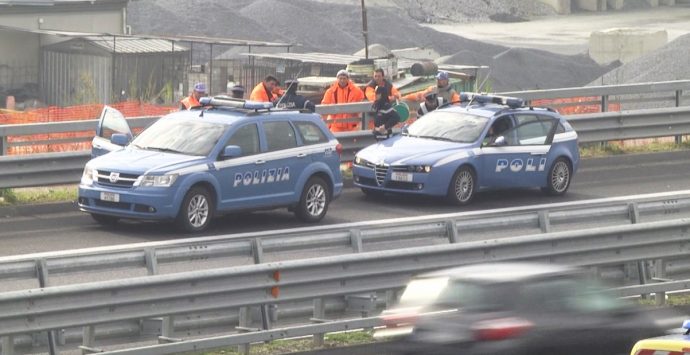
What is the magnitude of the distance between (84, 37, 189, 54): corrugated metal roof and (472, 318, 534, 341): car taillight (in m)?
35.1

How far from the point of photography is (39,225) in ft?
65.3

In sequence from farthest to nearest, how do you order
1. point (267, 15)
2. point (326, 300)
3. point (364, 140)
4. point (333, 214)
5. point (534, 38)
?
point (534, 38) < point (267, 15) < point (364, 140) < point (333, 214) < point (326, 300)

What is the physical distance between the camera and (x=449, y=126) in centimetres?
2275

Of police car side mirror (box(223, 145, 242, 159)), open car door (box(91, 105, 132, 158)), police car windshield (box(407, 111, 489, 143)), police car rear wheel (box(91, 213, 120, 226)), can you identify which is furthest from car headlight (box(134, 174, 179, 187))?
police car windshield (box(407, 111, 489, 143))

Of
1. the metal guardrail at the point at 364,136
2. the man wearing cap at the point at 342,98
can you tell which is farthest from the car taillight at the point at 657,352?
the man wearing cap at the point at 342,98

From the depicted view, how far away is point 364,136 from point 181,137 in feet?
17.9

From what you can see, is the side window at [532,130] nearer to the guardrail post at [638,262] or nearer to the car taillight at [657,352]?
the guardrail post at [638,262]

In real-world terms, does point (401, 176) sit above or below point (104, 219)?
above

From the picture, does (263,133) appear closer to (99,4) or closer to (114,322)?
(114,322)

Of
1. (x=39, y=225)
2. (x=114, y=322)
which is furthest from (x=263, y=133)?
(x=114, y=322)

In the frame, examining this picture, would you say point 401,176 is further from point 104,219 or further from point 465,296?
point 465,296

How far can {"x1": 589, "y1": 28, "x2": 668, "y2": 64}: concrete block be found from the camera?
201ft

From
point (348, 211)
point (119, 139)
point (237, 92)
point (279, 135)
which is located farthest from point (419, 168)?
point (119, 139)

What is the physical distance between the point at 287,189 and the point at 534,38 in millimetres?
53340
